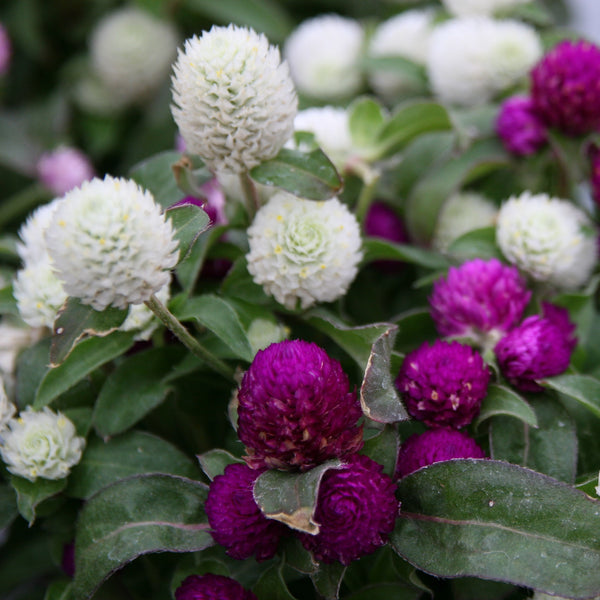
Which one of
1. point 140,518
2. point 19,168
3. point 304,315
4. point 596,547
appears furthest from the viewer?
point 19,168

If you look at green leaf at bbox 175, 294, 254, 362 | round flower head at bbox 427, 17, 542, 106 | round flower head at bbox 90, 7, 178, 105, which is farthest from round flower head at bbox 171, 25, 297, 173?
round flower head at bbox 90, 7, 178, 105

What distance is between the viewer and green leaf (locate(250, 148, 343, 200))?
2.17ft

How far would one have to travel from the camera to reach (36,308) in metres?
0.71

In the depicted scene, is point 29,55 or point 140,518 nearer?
point 140,518

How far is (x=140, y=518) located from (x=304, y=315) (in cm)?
25

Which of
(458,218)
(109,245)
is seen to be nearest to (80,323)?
(109,245)

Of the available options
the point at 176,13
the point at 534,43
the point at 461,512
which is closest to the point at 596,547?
the point at 461,512

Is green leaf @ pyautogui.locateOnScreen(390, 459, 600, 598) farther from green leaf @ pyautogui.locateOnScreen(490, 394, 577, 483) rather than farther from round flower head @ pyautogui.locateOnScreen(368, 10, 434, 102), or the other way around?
round flower head @ pyautogui.locateOnScreen(368, 10, 434, 102)

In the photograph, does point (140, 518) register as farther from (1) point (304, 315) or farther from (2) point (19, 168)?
(2) point (19, 168)

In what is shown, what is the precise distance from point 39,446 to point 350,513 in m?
0.30

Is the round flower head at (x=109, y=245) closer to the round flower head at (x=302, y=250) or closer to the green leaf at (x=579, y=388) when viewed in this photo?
the round flower head at (x=302, y=250)

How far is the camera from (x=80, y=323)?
0.56 m

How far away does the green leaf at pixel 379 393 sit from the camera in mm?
560

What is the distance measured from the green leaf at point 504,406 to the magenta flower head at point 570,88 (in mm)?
388
